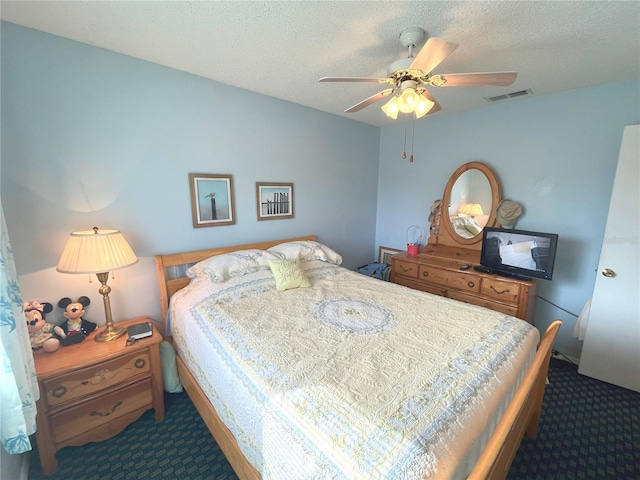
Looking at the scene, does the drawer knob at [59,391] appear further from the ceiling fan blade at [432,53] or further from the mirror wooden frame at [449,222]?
the mirror wooden frame at [449,222]

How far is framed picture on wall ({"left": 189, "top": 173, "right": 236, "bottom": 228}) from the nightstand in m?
1.03

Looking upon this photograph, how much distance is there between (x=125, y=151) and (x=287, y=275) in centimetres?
151

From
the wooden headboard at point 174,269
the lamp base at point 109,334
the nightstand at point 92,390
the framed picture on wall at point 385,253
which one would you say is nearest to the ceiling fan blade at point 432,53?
the wooden headboard at point 174,269

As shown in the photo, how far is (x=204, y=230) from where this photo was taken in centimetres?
244

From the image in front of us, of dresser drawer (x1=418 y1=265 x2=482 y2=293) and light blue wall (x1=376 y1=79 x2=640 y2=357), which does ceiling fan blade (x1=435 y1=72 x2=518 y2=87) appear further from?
dresser drawer (x1=418 y1=265 x2=482 y2=293)

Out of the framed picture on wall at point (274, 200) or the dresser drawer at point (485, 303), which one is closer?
the dresser drawer at point (485, 303)

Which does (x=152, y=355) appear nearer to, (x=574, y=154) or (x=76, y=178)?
(x=76, y=178)

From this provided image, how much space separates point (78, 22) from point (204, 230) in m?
1.49

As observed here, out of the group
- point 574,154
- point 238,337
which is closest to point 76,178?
point 238,337

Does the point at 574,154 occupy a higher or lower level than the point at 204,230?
higher

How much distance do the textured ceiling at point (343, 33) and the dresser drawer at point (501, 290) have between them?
1.72m

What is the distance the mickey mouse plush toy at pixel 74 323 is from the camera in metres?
1.73

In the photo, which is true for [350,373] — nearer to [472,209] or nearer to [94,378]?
[94,378]

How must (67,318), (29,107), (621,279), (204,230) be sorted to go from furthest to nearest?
1. (204,230)
2. (621,279)
3. (67,318)
4. (29,107)
